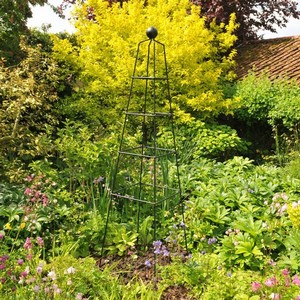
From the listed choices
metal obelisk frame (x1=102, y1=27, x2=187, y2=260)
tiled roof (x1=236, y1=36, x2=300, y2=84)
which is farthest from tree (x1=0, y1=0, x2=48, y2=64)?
tiled roof (x1=236, y1=36, x2=300, y2=84)

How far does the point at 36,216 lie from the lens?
3.60m

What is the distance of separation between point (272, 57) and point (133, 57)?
4.50m

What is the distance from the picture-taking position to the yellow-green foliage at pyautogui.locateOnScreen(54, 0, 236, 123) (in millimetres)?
7344

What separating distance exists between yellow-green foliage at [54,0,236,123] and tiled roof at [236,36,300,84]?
7.10ft

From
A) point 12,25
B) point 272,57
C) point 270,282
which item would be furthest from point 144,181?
point 272,57

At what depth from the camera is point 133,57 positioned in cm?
756

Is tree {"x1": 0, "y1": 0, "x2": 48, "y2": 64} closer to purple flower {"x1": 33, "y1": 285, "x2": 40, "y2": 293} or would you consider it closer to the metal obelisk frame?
the metal obelisk frame

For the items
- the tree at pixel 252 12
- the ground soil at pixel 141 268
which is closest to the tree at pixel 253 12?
the tree at pixel 252 12

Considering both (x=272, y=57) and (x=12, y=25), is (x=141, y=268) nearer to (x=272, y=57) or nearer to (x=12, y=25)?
(x=12, y=25)

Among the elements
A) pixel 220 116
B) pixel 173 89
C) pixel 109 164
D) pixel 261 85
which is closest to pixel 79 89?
pixel 173 89

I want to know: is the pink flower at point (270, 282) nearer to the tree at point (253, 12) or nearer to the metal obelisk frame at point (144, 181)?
the metal obelisk frame at point (144, 181)

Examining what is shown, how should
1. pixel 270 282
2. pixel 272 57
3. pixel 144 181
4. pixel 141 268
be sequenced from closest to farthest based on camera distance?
pixel 270 282, pixel 141 268, pixel 144 181, pixel 272 57

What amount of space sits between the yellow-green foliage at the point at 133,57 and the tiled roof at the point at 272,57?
2.17 m

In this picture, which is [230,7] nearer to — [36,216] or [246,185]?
[246,185]
